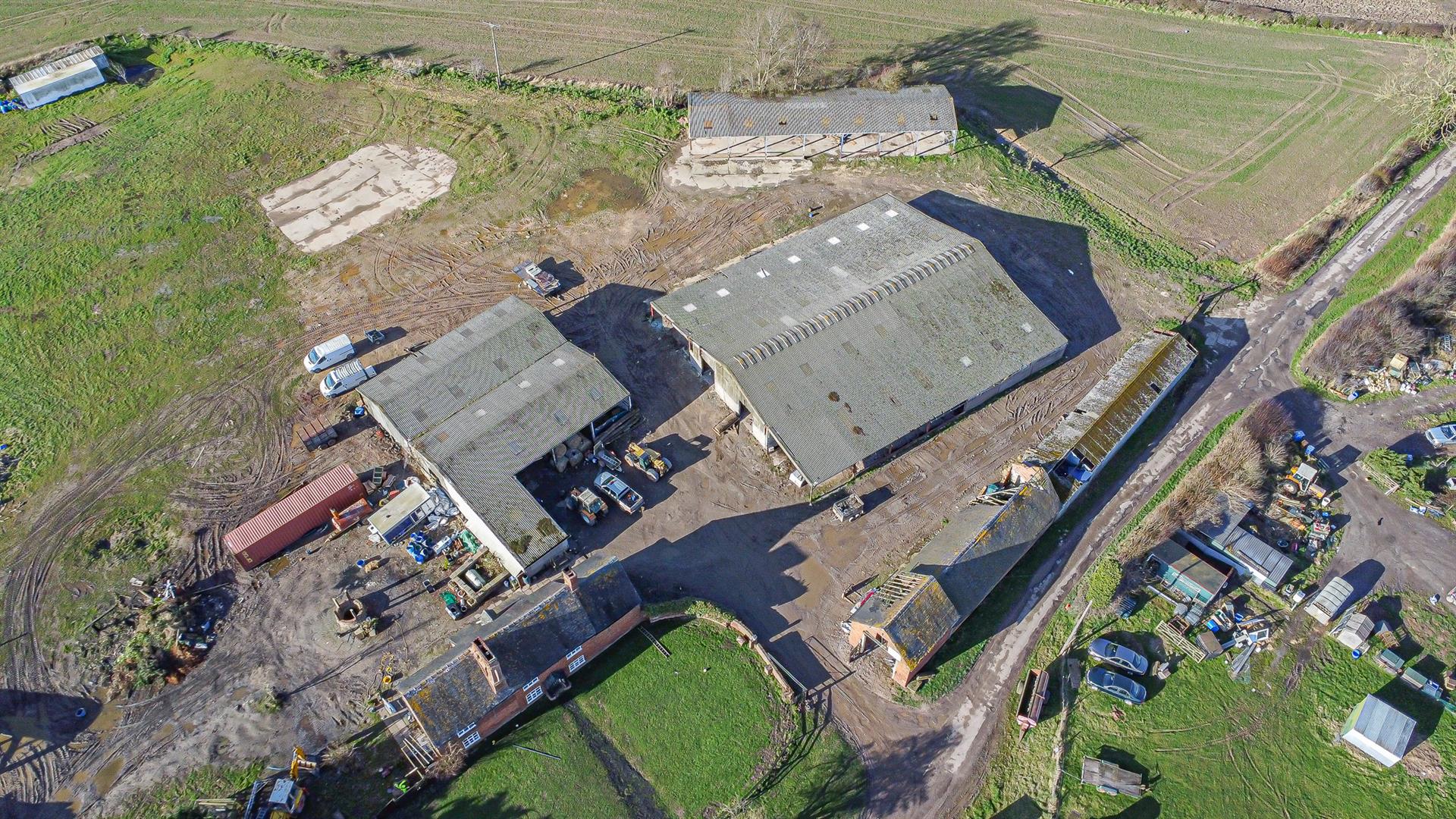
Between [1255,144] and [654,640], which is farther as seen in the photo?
[1255,144]

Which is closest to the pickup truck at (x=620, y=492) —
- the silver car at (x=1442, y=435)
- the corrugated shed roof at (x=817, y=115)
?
the corrugated shed roof at (x=817, y=115)

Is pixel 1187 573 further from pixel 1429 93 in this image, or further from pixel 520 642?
pixel 1429 93

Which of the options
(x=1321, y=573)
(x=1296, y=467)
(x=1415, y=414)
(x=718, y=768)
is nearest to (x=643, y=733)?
(x=718, y=768)

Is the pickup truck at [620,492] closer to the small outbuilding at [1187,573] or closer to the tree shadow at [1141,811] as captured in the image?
the tree shadow at [1141,811]

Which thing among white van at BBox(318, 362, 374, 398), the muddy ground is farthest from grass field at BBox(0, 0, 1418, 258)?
white van at BBox(318, 362, 374, 398)

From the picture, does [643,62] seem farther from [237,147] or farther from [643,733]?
[643,733]

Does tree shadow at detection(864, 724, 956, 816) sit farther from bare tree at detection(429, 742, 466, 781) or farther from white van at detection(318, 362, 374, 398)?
white van at detection(318, 362, 374, 398)

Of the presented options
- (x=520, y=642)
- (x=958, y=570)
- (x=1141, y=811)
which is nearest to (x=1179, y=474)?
(x=958, y=570)
